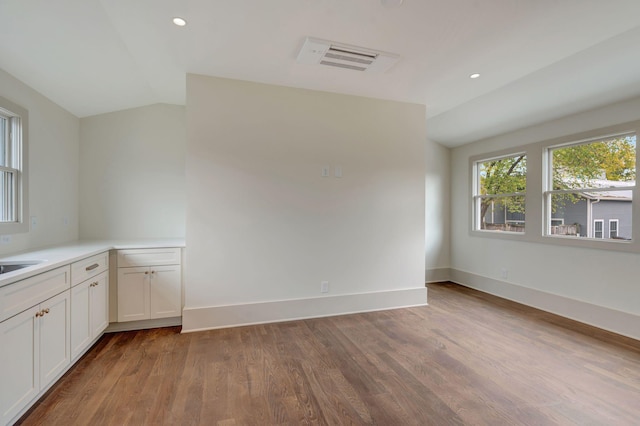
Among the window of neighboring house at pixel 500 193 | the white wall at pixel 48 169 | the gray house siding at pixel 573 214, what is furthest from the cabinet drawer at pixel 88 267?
the gray house siding at pixel 573 214

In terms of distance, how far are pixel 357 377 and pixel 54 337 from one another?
218cm

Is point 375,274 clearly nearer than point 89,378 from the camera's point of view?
No

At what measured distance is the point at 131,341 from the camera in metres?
2.77

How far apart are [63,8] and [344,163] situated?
269cm

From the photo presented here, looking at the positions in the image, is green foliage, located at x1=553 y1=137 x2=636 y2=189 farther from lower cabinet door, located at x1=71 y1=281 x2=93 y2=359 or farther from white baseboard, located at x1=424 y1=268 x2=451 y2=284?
→ lower cabinet door, located at x1=71 y1=281 x2=93 y2=359

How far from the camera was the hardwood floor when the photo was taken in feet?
5.86

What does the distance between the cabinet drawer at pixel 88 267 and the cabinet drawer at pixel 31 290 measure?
8 cm

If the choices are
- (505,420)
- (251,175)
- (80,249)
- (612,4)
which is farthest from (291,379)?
(612,4)

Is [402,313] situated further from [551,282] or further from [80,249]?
[80,249]

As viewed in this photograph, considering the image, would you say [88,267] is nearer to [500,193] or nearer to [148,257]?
[148,257]

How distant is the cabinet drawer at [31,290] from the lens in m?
1.58

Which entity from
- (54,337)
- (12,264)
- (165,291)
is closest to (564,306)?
(165,291)

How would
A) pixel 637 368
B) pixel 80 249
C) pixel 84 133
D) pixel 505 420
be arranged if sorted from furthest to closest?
pixel 84 133 → pixel 80 249 → pixel 637 368 → pixel 505 420

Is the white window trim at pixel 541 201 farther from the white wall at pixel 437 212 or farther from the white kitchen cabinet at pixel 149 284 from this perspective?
the white kitchen cabinet at pixel 149 284
